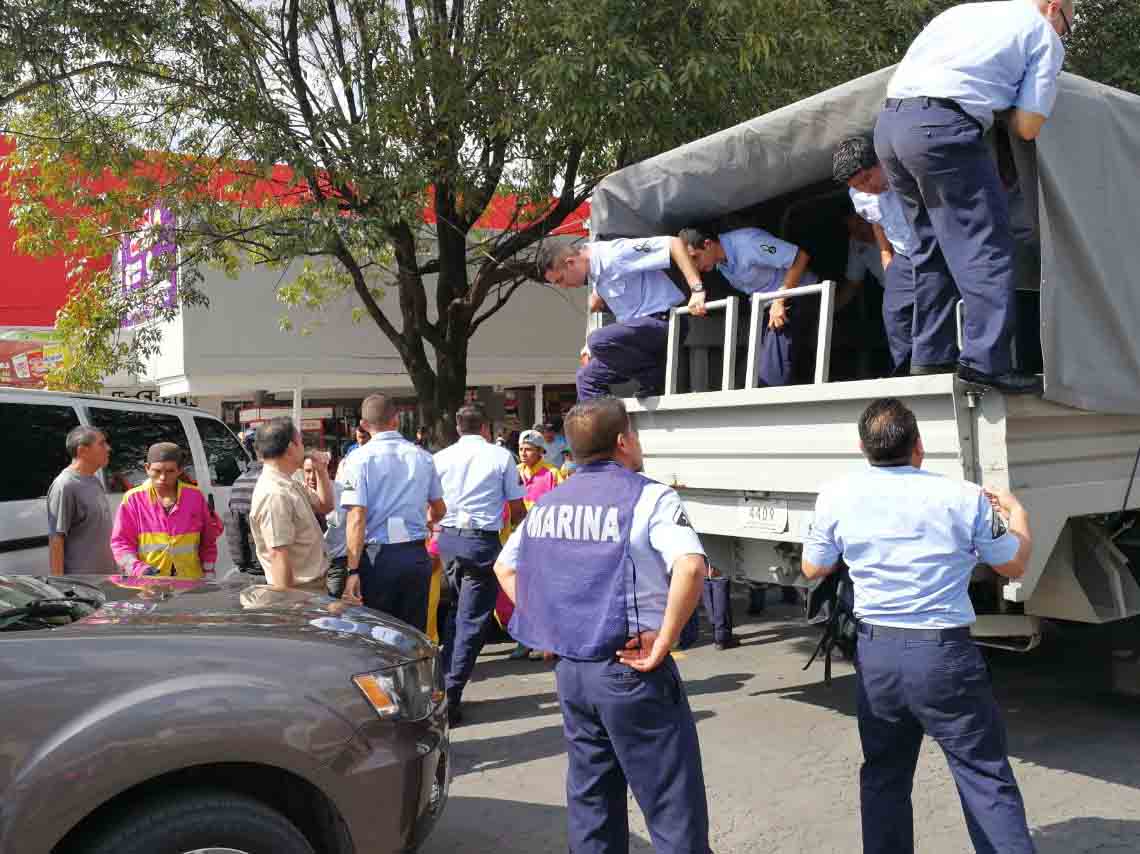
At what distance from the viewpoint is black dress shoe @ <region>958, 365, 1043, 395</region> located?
3.92 metres

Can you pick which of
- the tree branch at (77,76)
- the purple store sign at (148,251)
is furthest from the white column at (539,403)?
the tree branch at (77,76)

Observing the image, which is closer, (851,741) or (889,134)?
(889,134)

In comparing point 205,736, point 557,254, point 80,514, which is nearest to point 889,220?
point 557,254

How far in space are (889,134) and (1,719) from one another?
3708 mm

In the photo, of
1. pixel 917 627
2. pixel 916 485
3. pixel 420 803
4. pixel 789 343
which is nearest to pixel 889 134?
pixel 789 343

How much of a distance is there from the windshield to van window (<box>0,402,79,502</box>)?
9.87ft

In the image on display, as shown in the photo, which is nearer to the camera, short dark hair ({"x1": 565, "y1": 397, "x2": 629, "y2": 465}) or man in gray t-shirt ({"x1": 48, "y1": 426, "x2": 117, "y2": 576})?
short dark hair ({"x1": 565, "y1": 397, "x2": 629, "y2": 465})

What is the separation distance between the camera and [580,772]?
3.14 meters

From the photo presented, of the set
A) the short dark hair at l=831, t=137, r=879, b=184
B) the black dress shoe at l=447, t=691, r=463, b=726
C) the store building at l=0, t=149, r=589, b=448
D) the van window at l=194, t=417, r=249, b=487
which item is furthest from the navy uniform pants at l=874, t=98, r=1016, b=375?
the store building at l=0, t=149, r=589, b=448

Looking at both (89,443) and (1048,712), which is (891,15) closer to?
(1048,712)

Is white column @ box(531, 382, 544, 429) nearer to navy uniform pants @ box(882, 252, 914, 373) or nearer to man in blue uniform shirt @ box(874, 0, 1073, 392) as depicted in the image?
navy uniform pants @ box(882, 252, 914, 373)

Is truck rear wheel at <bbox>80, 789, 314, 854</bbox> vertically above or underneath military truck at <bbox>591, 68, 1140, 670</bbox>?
underneath

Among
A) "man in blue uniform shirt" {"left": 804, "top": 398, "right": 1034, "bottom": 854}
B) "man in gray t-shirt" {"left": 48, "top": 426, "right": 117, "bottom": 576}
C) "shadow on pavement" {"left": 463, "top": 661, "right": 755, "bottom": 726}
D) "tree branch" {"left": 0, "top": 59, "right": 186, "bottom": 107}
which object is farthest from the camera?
"tree branch" {"left": 0, "top": 59, "right": 186, "bottom": 107}

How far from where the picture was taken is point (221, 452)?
27.6ft
